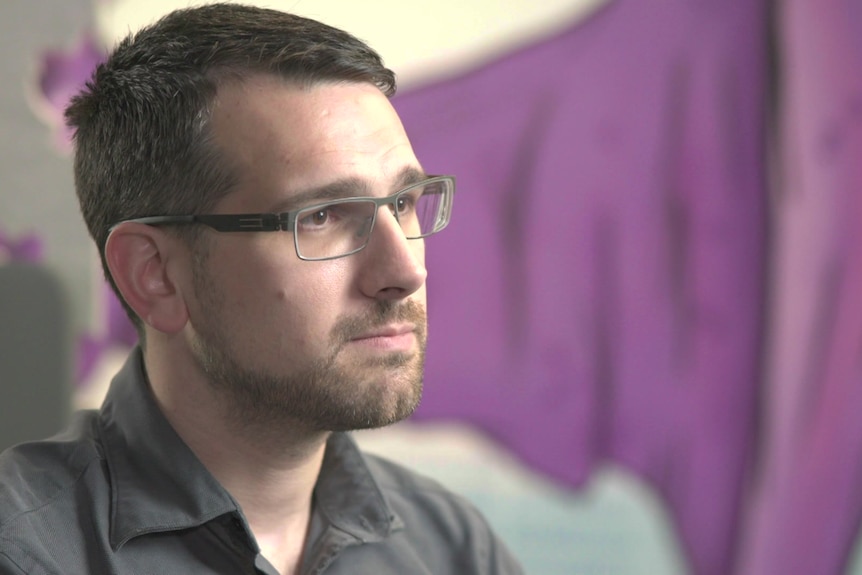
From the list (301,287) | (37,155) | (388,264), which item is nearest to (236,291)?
(301,287)

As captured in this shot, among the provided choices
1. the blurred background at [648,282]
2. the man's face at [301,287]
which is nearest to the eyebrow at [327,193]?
the man's face at [301,287]

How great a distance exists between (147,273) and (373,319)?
1.06 ft

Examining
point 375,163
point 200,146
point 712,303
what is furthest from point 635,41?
point 200,146

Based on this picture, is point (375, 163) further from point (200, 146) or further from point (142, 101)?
point (142, 101)

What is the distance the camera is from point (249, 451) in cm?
132

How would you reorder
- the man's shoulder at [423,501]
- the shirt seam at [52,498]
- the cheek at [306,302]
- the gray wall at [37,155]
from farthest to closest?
1. the gray wall at [37,155]
2. the man's shoulder at [423,501]
3. the cheek at [306,302]
4. the shirt seam at [52,498]

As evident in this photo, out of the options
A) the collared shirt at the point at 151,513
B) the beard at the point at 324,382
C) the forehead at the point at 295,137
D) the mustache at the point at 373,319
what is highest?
the forehead at the point at 295,137

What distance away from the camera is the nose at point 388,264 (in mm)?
1249

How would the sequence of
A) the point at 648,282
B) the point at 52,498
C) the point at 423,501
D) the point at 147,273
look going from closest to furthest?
1. the point at 52,498
2. the point at 147,273
3. the point at 423,501
4. the point at 648,282

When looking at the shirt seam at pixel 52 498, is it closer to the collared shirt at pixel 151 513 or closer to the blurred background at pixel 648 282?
the collared shirt at pixel 151 513

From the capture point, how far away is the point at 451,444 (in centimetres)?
192

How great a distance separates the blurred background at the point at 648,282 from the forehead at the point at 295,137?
2.04 feet

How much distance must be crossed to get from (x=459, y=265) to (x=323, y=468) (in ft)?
1.92

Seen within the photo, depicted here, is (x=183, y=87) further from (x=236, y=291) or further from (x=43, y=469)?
(x=43, y=469)
